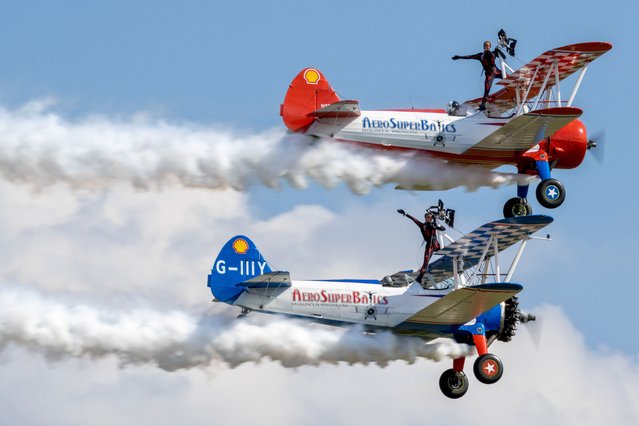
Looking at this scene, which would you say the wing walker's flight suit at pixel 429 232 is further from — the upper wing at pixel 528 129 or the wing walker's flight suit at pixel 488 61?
the wing walker's flight suit at pixel 488 61

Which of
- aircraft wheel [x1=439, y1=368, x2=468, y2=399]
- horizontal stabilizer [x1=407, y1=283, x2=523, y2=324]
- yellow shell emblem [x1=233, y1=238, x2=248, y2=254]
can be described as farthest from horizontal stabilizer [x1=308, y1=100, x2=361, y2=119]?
aircraft wheel [x1=439, y1=368, x2=468, y2=399]

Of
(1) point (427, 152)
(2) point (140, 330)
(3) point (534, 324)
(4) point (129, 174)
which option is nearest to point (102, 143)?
(4) point (129, 174)

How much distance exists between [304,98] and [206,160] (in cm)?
196

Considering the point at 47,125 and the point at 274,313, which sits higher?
the point at 47,125

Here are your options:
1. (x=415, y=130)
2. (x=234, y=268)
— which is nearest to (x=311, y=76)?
(x=415, y=130)

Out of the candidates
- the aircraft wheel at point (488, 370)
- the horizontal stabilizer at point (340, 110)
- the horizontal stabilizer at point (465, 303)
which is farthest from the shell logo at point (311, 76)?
the aircraft wheel at point (488, 370)

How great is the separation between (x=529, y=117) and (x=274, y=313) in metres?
5.44

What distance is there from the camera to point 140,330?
31422 millimetres

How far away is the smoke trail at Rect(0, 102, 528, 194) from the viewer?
104 feet

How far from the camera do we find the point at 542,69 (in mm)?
33500

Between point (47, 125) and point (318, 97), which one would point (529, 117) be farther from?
point (47, 125)

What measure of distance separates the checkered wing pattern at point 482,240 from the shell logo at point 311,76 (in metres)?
3.61

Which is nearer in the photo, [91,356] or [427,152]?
[91,356]

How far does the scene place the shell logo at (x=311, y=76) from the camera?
3309 cm
